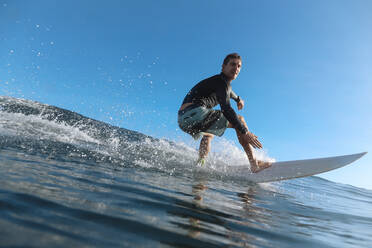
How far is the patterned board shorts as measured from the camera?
4914 mm

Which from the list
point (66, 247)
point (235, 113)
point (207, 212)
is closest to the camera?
point (66, 247)

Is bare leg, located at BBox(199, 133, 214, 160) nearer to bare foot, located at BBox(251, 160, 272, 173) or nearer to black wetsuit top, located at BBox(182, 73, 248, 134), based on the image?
black wetsuit top, located at BBox(182, 73, 248, 134)

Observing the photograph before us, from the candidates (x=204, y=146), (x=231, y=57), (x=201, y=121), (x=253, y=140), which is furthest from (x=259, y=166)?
(x=231, y=57)

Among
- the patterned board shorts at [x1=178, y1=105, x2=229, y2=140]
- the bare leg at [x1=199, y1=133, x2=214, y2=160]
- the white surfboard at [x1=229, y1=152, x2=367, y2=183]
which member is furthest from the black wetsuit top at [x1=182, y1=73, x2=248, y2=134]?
the white surfboard at [x1=229, y1=152, x2=367, y2=183]

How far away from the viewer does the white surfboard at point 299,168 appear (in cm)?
469

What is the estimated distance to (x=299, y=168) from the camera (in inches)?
192

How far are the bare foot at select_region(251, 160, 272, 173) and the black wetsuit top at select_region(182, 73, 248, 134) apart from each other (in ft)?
2.61

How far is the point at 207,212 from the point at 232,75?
3.64m

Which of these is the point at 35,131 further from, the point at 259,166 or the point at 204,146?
the point at 259,166

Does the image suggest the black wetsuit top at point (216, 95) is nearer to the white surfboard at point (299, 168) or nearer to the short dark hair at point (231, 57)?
the short dark hair at point (231, 57)

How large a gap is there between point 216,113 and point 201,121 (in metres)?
0.36

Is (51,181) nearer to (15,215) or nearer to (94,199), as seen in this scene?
(94,199)

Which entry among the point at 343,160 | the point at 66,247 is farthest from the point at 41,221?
the point at 343,160

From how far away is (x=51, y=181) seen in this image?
177cm
